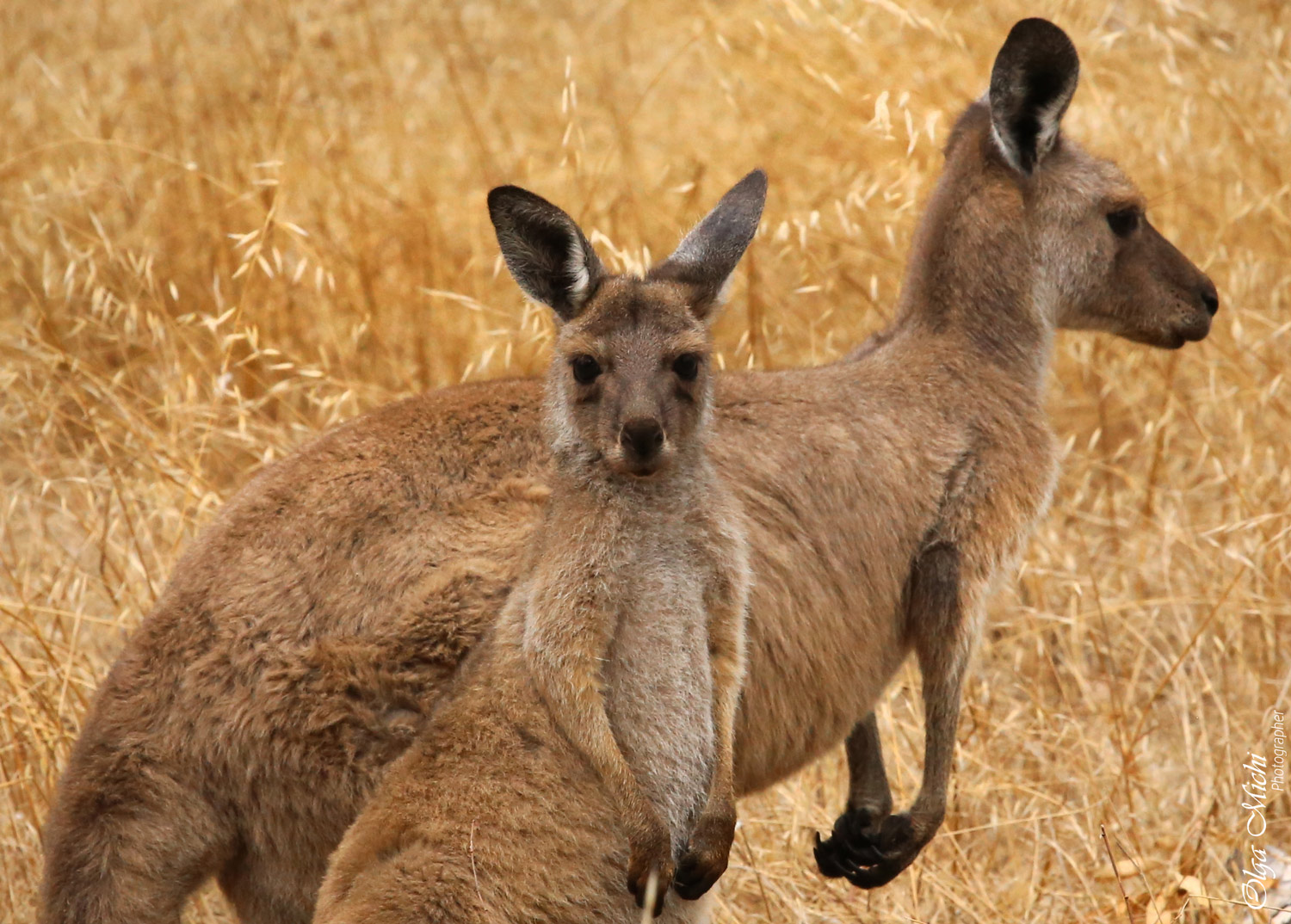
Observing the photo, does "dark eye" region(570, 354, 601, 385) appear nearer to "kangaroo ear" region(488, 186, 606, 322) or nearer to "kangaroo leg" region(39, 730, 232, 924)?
"kangaroo ear" region(488, 186, 606, 322)

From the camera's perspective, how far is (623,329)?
3.30 metres

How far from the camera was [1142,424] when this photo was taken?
20.5ft

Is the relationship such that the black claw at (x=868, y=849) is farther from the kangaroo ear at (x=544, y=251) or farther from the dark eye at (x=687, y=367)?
the kangaroo ear at (x=544, y=251)

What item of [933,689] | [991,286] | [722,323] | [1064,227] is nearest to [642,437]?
[933,689]

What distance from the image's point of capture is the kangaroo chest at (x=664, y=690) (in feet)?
10.6

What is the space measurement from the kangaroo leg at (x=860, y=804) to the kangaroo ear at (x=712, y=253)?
1304 millimetres

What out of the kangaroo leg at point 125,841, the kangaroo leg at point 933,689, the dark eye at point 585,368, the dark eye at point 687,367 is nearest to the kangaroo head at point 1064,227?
the kangaroo leg at point 933,689

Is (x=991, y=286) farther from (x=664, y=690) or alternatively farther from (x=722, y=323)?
(x=722, y=323)

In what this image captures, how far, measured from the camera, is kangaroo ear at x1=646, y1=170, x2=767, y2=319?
3.45 meters

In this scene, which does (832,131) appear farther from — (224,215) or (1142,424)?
(224,215)

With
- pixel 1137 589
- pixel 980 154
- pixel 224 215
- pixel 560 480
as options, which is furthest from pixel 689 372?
pixel 224 215

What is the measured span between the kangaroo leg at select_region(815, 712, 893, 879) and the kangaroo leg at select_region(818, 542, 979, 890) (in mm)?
64

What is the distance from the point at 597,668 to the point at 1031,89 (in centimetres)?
Result: 197

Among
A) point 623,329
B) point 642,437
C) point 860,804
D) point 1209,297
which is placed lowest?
point 860,804
